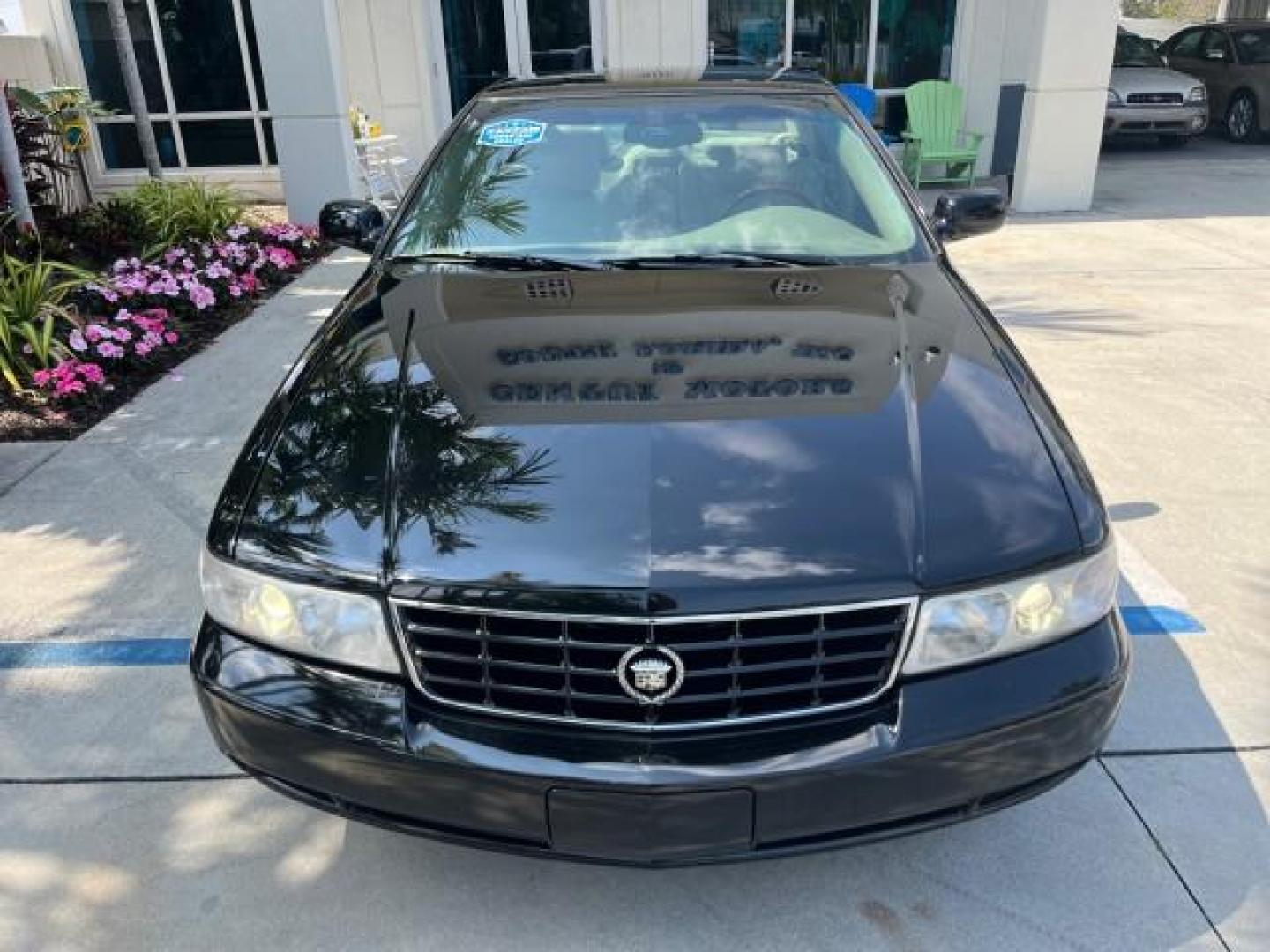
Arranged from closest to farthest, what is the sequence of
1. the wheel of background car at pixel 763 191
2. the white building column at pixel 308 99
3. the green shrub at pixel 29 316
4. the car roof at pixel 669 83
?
1. the wheel of background car at pixel 763 191
2. the car roof at pixel 669 83
3. the green shrub at pixel 29 316
4. the white building column at pixel 308 99

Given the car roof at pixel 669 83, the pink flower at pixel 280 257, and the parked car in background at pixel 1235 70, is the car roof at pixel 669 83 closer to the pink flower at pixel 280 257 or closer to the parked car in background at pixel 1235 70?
the pink flower at pixel 280 257

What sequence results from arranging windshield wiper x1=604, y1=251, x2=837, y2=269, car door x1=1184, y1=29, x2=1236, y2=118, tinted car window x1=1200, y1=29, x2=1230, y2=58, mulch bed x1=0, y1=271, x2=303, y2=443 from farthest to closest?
tinted car window x1=1200, y1=29, x2=1230, y2=58
car door x1=1184, y1=29, x2=1236, y2=118
mulch bed x1=0, y1=271, x2=303, y2=443
windshield wiper x1=604, y1=251, x2=837, y2=269

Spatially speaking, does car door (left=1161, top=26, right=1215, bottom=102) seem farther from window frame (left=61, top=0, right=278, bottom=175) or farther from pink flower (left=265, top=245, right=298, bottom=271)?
pink flower (left=265, top=245, right=298, bottom=271)

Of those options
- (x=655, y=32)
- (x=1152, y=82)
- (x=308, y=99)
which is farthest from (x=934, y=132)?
A: (x=308, y=99)

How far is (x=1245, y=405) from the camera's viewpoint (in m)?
5.04

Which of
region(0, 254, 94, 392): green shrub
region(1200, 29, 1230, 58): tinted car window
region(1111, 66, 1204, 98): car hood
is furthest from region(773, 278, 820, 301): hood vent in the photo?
region(1200, 29, 1230, 58): tinted car window

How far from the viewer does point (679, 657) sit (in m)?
1.82

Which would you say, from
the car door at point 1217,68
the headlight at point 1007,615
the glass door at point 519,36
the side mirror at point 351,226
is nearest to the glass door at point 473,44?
the glass door at point 519,36

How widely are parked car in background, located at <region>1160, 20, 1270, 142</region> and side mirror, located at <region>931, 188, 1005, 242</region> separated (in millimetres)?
13162

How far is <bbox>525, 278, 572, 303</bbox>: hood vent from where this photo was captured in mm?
2789

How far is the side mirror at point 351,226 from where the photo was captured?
152 inches

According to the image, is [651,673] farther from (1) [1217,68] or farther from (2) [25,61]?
(1) [1217,68]

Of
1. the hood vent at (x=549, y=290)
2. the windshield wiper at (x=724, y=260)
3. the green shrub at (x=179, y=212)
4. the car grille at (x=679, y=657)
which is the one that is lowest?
the green shrub at (x=179, y=212)

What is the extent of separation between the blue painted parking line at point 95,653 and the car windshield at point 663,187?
1446mm
